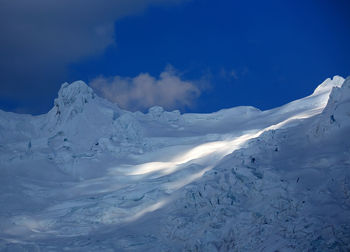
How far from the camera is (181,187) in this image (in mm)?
37188

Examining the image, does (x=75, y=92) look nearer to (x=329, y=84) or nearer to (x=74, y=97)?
(x=74, y=97)

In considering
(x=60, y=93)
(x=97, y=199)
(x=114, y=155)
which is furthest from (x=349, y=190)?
(x=60, y=93)

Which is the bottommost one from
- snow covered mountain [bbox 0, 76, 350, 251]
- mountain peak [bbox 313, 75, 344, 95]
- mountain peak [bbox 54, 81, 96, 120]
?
snow covered mountain [bbox 0, 76, 350, 251]

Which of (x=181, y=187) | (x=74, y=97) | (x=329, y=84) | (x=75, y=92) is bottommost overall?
(x=181, y=187)

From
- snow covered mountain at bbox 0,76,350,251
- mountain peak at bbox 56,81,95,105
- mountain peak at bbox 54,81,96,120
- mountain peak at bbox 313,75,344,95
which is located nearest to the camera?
snow covered mountain at bbox 0,76,350,251

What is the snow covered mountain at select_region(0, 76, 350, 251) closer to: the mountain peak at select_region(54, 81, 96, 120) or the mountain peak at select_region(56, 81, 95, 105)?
the mountain peak at select_region(54, 81, 96, 120)

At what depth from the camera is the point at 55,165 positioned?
5031cm

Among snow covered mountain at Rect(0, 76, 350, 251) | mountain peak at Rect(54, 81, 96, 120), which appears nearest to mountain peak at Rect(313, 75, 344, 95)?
snow covered mountain at Rect(0, 76, 350, 251)

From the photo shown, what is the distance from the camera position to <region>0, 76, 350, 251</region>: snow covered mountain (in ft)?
74.7

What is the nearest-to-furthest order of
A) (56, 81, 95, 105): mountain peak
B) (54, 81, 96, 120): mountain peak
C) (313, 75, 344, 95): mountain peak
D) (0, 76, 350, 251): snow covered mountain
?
(0, 76, 350, 251): snow covered mountain, (54, 81, 96, 120): mountain peak, (313, 75, 344, 95): mountain peak, (56, 81, 95, 105): mountain peak

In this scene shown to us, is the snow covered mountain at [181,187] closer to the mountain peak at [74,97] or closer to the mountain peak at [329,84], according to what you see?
the mountain peak at [74,97]

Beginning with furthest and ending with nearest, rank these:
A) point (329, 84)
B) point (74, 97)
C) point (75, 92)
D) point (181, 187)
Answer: point (329, 84) < point (75, 92) < point (74, 97) < point (181, 187)

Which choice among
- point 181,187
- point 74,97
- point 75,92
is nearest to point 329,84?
point 181,187

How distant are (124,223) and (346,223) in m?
19.1
